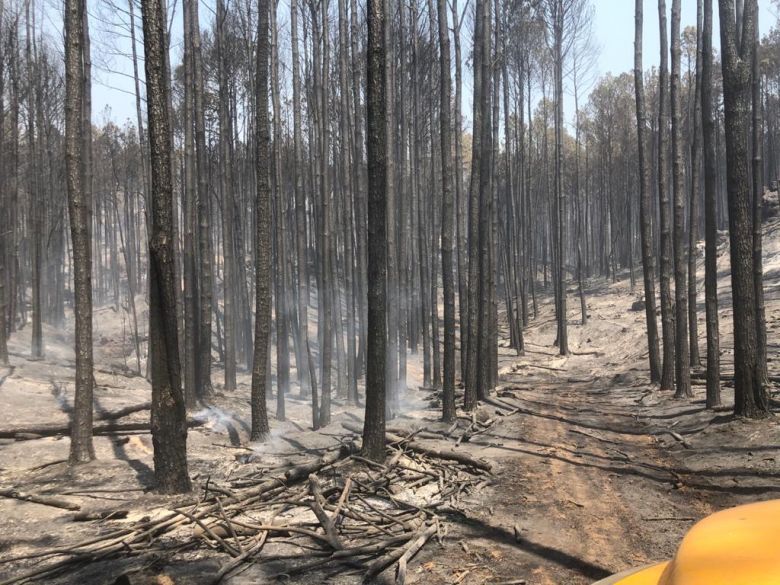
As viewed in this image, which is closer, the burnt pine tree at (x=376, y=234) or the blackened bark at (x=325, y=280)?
the burnt pine tree at (x=376, y=234)

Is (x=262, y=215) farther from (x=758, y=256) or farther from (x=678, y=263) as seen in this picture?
(x=678, y=263)

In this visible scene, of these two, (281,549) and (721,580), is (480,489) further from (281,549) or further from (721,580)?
(721,580)

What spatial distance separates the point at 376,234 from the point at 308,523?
331 cm

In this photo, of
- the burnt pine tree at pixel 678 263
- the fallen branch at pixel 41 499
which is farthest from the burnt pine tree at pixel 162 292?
the burnt pine tree at pixel 678 263

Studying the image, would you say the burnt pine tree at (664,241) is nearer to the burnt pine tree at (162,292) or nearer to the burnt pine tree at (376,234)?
the burnt pine tree at (376,234)

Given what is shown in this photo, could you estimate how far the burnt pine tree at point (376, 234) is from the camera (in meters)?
6.77

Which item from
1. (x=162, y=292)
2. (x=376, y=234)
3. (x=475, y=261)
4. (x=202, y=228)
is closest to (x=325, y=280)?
(x=475, y=261)

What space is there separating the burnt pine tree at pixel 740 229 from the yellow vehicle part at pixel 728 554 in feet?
21.6

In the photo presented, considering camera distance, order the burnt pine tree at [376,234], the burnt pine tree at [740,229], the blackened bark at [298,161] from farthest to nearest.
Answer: the blackened bark at [298,161], the burnt pine tree at [740,229], the burnt pine tree at [376,234]

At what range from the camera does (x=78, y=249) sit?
753 centimetres

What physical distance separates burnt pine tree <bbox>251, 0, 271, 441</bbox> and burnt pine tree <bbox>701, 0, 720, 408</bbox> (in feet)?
22.9

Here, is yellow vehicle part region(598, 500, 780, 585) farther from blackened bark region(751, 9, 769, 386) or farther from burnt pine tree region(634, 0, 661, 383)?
burnt pine tree region(634, 0, 661, 383)

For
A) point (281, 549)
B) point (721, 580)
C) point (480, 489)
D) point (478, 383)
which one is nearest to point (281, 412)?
point (478, 383)

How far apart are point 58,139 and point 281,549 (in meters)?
24.0
